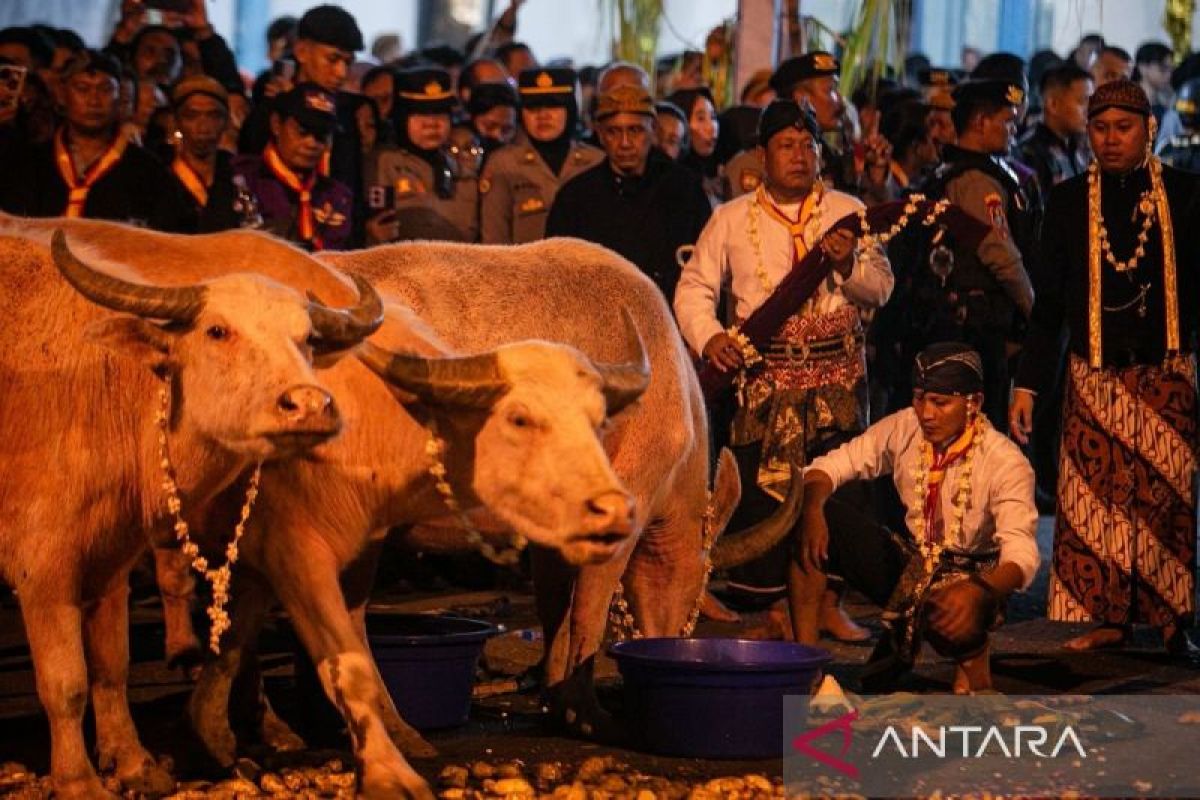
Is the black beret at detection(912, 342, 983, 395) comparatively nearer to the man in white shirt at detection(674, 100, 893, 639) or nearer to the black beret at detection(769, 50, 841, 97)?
the man in white shirt at detection(674, 100, 893, 639)

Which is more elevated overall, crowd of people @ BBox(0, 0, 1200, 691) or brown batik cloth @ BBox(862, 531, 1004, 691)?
crowd of people @ BBox(0, 0, 1200, 691)

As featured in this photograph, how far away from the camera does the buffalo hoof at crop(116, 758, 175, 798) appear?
616cm

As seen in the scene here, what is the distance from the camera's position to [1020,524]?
25.4ft

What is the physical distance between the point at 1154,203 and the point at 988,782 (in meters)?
3.32

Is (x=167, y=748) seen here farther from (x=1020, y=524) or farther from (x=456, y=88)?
(x=456, y=88)

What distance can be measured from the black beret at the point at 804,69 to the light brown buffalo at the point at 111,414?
554 centimetres

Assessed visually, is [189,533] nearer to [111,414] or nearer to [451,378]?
[111,414]

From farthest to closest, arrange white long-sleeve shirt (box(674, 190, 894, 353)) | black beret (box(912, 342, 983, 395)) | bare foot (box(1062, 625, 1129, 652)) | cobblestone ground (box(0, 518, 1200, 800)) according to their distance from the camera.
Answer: bare foot (box(1062, 625, 1129, 652)) < white long-sleeve shirt (box(674, 190, 894, 353)) < black beret (box(912, 342, 983, 395)) < cobblestone ground (box(0, 518, 1200, 800))

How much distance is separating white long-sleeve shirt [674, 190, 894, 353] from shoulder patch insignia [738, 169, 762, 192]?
7.22 ft

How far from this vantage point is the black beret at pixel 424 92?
10969 millimetres

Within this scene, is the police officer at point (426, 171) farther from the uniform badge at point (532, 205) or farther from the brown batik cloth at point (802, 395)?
the brown batik cloth at point (802, 395)

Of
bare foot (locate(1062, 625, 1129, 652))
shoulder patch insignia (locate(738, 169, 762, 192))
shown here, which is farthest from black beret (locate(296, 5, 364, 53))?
bare foot (locate(1062, 625, 1129, 652))

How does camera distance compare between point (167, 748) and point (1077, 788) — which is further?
point (167, 748)

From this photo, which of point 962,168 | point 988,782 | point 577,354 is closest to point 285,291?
point 577,354
